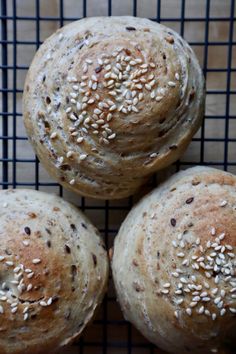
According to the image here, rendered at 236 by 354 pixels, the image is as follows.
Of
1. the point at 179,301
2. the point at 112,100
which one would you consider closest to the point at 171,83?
the point at 112,100

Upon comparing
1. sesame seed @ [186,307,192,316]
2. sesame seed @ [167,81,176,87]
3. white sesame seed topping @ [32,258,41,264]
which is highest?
sesame seed @ [167,81,176,87]

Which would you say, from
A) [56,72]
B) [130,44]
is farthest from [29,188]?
[130,44]

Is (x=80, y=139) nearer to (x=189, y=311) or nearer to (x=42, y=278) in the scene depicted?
(x=42, y=278)

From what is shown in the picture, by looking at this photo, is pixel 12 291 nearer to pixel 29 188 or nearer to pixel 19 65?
pixel 29 188

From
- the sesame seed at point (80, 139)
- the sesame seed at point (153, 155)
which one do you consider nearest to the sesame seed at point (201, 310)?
the sesame seed at point (153, 155)

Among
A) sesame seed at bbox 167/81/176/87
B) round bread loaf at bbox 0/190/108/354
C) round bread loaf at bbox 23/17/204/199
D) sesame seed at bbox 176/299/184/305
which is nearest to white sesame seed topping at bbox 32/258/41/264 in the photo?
round bread loaf at bbox 0/190/108/354

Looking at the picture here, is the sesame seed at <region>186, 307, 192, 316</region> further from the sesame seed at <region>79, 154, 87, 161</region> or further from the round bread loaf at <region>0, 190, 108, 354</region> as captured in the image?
the sesame seed at <region>79, 154, 87, 161</region>
